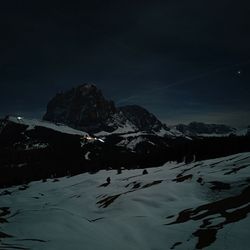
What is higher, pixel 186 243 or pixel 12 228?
pixel 12 228

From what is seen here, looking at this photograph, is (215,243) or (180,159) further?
(180,159)

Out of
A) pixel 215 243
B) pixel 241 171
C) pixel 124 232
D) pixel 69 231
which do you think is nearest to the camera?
pixel 215 243

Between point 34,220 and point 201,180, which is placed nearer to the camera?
point 34,220

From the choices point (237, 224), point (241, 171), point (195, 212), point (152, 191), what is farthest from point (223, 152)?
point (237, 224)

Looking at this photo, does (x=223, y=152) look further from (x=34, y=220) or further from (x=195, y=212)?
(x=34, y=220)

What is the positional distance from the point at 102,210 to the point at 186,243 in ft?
113

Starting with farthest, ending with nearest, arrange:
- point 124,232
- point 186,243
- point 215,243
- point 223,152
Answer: point 223,152 < point 124,232 < point 186,243 < point 215,243

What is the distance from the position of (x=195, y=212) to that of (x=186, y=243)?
15089 millimetres

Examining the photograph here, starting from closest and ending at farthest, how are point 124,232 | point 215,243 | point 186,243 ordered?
point 215,243 < point 186,243 < point 124,232

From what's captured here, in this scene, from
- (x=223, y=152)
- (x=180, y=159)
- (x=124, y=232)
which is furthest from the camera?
(x=180, y=159)

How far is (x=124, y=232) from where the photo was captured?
162 ft

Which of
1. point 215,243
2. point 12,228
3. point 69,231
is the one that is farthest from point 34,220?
point 215,243

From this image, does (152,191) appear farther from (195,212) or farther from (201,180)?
(195,212)

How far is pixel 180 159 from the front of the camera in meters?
184
